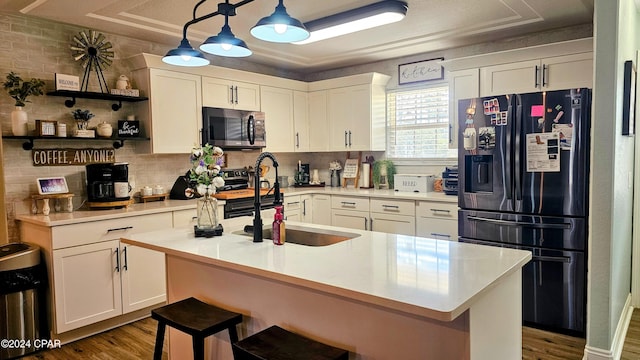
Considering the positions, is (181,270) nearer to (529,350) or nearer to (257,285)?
(257,285)

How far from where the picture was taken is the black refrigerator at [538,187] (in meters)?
3.03

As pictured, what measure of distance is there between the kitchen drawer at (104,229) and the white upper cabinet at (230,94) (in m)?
1.30

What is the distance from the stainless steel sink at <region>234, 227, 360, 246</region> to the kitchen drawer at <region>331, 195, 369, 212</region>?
195 centimetres

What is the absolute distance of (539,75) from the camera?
3.61m

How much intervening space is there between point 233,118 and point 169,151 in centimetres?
79

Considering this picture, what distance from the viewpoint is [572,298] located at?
3098 millimetres

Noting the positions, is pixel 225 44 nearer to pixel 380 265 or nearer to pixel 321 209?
pixel 380 265

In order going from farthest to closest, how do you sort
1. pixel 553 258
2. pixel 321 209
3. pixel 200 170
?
pixel 321 209, pixel 553 258, pixel 200 170

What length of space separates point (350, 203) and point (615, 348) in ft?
8.56

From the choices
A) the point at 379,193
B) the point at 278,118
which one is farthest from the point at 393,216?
the point at 278,118

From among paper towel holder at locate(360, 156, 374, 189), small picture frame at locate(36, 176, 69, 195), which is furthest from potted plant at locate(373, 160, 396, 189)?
small picture frame at locate(36, 176, 69, 195)

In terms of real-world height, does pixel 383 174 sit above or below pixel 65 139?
below

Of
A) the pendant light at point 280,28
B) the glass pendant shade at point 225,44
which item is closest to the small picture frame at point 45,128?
the glass pendant shade at point 225,44

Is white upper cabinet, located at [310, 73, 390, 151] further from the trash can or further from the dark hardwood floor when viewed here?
the trash can
